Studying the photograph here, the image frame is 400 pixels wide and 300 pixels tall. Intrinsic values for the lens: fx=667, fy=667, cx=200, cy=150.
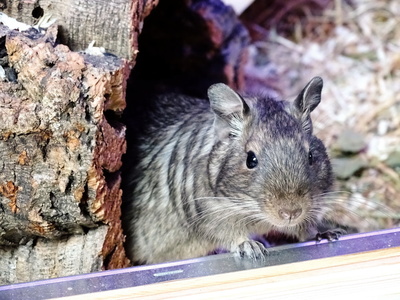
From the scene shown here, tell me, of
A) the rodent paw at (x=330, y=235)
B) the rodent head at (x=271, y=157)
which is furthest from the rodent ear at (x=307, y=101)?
the rodent paw at (x=330, y=235)

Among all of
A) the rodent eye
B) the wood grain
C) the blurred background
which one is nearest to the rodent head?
the rodent eye

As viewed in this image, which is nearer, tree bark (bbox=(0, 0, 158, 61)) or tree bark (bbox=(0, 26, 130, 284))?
tree bark (bbox=(0, 26, 130, 284))

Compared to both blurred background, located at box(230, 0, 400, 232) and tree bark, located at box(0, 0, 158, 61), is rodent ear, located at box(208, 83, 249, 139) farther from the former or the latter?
blurred background, located at box(230, 0, 400, 232)

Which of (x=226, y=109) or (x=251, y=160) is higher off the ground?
(x=226, y=109)

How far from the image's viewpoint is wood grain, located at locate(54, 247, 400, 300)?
7.20 feet

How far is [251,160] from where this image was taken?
2836 mm

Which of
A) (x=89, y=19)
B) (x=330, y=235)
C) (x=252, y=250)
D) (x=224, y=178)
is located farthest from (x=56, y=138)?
(x=330, y=235)

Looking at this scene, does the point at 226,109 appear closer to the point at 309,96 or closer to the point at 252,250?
the point at 309,96

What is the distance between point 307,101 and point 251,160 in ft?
1.28

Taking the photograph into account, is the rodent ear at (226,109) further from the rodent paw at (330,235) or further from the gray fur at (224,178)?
the rodent paw at (330,235)

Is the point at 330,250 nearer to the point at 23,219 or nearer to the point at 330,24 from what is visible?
the point at 23,219

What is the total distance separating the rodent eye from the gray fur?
0.02 meters

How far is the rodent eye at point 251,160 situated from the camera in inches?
111

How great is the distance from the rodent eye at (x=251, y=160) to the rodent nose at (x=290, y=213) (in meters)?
0.29
